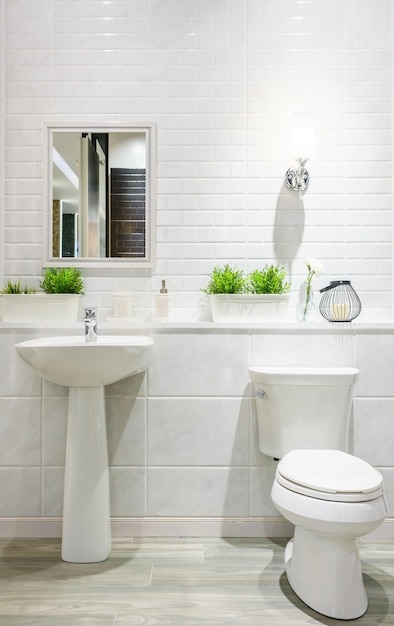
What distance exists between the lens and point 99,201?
7.37 ft

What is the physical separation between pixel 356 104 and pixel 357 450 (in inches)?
63.4

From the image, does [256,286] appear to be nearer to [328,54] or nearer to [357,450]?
[357,450]

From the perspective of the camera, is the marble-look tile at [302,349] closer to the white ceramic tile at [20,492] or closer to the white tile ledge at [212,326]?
the white tile ledge at [212,326]

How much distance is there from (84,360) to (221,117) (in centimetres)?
138

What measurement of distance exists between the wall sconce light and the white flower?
1.21ft

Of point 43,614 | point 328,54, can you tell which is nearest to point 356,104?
point 328,54

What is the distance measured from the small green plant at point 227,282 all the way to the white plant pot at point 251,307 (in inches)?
2.0

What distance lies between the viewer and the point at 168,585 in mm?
1613

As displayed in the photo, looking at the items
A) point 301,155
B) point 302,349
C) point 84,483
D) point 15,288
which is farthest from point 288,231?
point 84,483

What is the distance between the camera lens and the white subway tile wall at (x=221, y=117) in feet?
7.48

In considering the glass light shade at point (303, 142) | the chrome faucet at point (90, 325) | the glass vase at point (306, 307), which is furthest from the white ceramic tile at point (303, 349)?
the glass light shade at point (303, 142)

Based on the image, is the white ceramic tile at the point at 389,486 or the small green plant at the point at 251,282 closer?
the white ceramic tile at the point at 389,486

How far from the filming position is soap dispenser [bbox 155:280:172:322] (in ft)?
7.02

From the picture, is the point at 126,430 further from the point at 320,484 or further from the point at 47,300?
the point at 320,484
